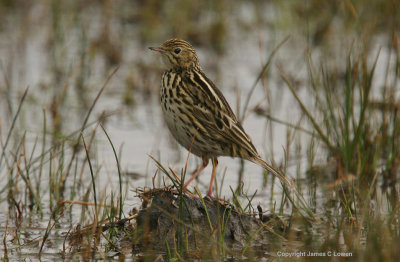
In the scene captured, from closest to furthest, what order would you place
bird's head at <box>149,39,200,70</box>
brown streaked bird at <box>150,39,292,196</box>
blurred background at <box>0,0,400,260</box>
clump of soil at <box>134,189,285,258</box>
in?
clump of soil at <box>134,189,285,258</box> < brown streaked bird at <box>150,39,292,196</box> < bird's head at <box>149,39,200,70</box> < blurred background at <box>0,0,400,260</box>

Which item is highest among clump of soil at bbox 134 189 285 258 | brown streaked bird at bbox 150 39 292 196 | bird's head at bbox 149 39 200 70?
bird's head at bbox 149 39 200 70

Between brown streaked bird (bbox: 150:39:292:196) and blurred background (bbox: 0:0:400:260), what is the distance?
24cm

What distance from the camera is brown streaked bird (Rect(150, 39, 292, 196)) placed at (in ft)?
22.0

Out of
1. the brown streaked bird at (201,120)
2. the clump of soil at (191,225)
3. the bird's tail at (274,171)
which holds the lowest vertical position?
the clump of soil at (191,225)

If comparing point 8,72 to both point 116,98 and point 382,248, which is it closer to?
point 116,98

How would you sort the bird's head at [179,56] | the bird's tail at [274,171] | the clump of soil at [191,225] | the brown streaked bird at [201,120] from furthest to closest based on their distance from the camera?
the bird's head at [179,56] → the bird's tail at [274,171] → the brown streaked bird at [201,120] → the clump of soil at [191,225]

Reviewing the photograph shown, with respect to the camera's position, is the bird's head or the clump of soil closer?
the clump of soil

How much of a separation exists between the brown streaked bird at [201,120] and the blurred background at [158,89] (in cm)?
24

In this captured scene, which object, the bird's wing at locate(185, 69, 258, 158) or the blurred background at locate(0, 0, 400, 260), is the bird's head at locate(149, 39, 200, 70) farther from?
the blurred background at locate(0, 0, 400, 260)

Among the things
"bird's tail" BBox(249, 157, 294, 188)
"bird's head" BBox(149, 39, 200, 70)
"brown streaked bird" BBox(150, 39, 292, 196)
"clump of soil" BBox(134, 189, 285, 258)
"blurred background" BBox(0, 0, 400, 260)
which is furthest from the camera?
"blurred background" BBox(0, 0, 400, 260)

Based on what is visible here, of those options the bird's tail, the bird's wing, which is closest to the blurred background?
the bird's tail

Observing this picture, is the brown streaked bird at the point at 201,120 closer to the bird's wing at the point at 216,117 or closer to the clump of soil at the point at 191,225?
the bird's wing at the point at 216,117

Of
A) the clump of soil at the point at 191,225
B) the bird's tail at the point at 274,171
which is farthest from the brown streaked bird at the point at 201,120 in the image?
the clump of soil at the point at 191,225

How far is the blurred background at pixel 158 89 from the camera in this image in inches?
304
